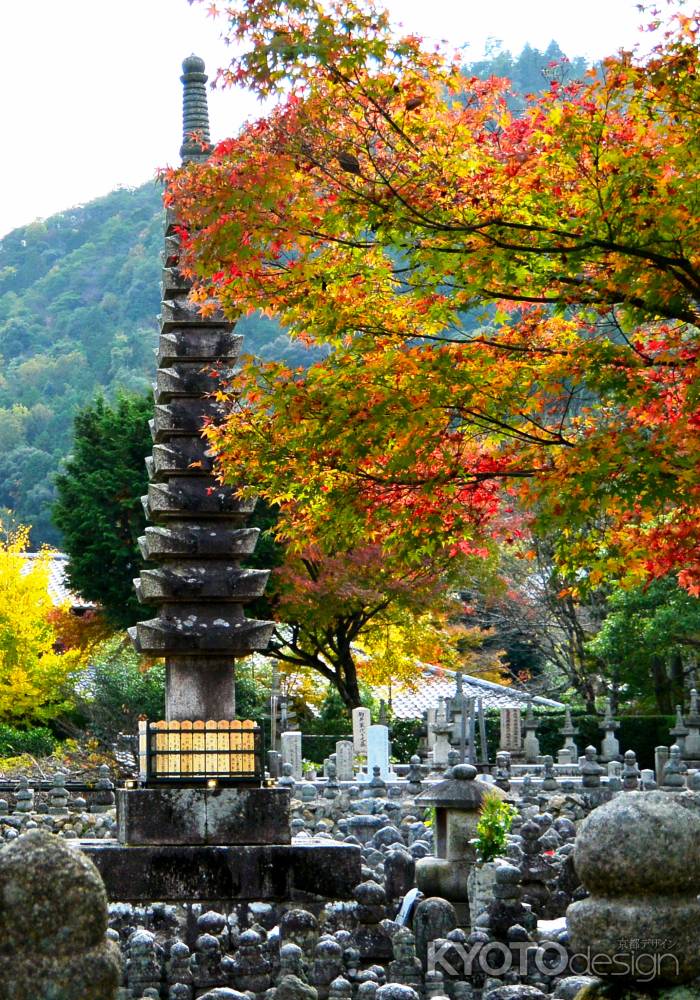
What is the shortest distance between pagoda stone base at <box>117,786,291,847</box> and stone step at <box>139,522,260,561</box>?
2.46 meters

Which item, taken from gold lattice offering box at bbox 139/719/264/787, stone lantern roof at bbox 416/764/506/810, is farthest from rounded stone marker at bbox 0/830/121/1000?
gold lattice offering box at bbox 139/719/264/787

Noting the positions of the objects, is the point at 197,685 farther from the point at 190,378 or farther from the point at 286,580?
the point at 286,580

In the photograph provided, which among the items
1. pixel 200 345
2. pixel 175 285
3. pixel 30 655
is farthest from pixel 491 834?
pixel 30 655

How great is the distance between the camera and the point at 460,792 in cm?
1340

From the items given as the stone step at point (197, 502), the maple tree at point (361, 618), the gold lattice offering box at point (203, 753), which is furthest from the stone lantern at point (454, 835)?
the maple tree at point (361, 618)

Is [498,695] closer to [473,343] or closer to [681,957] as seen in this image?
[473,343]

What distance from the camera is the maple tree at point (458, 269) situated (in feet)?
33.3

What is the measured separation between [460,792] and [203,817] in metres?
2.34

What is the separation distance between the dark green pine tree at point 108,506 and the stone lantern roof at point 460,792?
870 inches

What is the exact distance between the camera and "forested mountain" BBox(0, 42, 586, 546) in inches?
2955

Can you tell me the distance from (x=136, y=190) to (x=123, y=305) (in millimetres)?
22183

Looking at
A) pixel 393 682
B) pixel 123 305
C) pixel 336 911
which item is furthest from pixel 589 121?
pixel 123 305

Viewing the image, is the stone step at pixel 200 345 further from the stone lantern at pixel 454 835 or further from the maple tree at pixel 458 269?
the stone lantern at pixel 454 835

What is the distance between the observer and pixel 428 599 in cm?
3762
